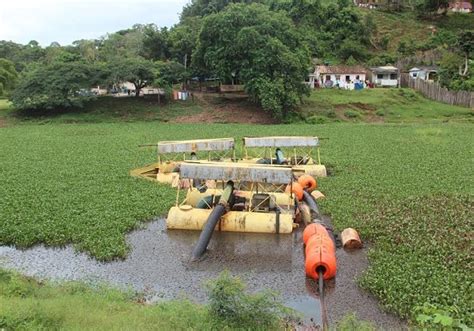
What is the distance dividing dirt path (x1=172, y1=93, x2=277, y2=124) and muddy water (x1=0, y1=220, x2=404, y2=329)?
37.0 metres

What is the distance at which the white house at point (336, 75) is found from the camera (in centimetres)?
7094

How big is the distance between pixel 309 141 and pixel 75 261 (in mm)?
14659

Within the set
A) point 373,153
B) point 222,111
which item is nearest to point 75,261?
→ point 373,153

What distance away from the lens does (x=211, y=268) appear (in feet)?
51.5

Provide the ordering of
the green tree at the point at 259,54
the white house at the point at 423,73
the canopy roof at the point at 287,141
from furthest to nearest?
the white house at the point at 423,73
the green tree at the point at 259,54
the canopy roof at the point at 287,141

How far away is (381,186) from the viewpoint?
2422 cm

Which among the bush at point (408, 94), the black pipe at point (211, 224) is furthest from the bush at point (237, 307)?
the bush at point (408, 94)

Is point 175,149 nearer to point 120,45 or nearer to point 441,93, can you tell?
point 441,93

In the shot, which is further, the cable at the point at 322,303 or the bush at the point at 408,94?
the bush at the point at 408,94

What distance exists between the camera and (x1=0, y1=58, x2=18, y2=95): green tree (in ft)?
204

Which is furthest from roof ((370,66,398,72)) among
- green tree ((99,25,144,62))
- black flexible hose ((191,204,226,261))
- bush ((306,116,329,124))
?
black flexible hose ((191,204,226,261))

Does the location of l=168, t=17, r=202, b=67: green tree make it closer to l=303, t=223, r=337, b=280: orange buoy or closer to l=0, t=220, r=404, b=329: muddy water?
l=0, t=220, r=404, b=329: muddy water

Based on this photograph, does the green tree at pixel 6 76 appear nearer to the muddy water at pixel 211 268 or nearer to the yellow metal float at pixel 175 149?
the yellow metal float at pixel 175 149

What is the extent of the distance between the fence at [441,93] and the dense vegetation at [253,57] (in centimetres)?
142
